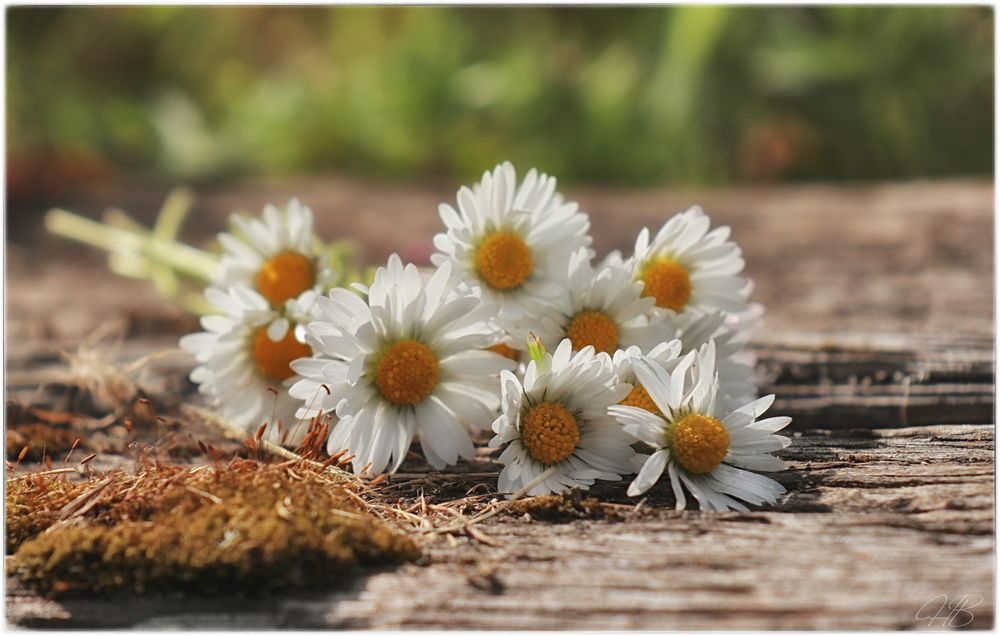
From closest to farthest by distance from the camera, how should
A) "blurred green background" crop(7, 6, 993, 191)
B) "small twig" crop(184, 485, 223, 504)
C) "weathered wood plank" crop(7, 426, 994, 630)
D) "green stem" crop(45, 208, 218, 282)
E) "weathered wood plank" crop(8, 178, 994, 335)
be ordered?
"weathered wood plank" crop(7, 426, 994, 630) → "small twig" crop(184, 485, 223, 504) → "green stem" crop(45, 208, 218, 282) → "weathered wood plank" crop(8, 178, 994, 335) → "blurred green background" crop(7, 6, 993, 191)

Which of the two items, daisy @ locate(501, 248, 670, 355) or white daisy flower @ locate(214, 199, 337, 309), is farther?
white daisy flower @ locate(214, 199, 337, 309)

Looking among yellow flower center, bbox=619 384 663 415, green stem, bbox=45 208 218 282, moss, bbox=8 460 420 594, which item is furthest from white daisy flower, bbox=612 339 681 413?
green stem, bbox=45 208 218 282

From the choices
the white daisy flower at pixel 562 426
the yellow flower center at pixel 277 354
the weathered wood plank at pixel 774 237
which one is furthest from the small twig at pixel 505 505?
the weathered wood plank at pixel 774 237

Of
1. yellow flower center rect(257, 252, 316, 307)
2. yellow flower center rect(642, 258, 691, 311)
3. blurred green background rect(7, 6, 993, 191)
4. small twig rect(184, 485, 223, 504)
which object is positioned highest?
blurred green background rect(7, 6, 993, 191)

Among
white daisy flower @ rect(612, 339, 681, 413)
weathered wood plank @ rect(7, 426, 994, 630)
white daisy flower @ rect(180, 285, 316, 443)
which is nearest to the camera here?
weathered wood plank @ rect(7, 426, 994, 630)

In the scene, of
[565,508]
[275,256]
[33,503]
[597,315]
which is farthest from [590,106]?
[33,503]

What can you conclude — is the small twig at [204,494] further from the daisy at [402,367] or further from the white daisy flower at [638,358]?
the white daisy flower at [638,358]

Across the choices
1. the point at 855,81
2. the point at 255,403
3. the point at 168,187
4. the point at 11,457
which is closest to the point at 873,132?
the point at 855,81

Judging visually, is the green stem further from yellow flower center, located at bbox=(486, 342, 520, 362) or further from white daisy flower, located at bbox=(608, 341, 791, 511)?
white daisy flower, located at bbox=(608, 341, 791, 511)
